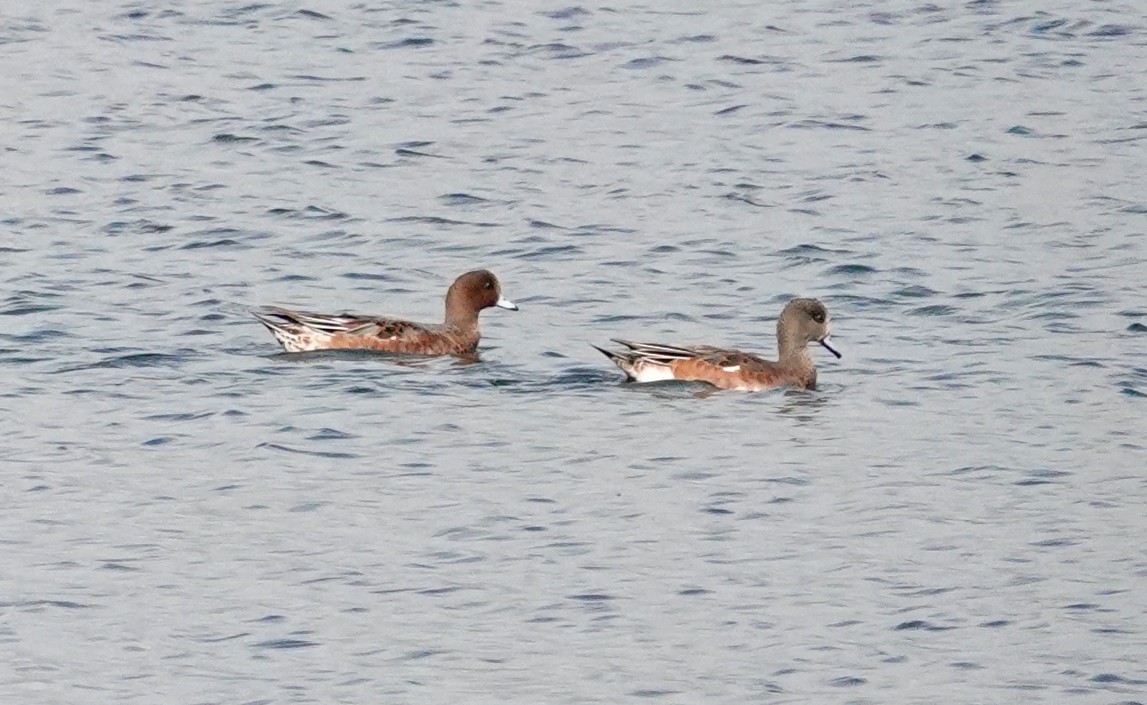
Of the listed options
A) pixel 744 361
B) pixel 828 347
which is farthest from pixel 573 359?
pixel 828 347

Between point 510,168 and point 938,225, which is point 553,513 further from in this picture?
point 510,168

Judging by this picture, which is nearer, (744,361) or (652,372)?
(652,372)

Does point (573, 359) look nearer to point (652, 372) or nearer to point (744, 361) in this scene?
point (652, 372)

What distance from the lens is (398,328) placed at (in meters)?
15.4

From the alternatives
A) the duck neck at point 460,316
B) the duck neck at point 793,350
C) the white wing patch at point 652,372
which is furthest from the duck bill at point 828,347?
the duck neck at point 460,316

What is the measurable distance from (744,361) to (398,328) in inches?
86.7

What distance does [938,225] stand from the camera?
18.5 m

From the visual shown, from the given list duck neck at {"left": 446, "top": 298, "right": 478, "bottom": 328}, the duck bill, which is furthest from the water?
duck neck at {"left": 446, "top": 298, "right": 478, "bottom": 328}

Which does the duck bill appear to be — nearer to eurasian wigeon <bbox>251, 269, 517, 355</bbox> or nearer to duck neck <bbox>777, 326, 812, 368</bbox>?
duck neck <bbox>777, 326, 812, 368</bbox>

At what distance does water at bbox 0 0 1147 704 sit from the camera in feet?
31.5

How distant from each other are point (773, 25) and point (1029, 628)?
52.8ft

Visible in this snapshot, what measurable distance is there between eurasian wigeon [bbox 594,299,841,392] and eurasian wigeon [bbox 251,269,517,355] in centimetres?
134

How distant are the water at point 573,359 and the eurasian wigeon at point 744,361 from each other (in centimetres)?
15

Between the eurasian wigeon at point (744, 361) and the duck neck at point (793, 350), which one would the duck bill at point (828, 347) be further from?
the duck neck at point (793, 350)
